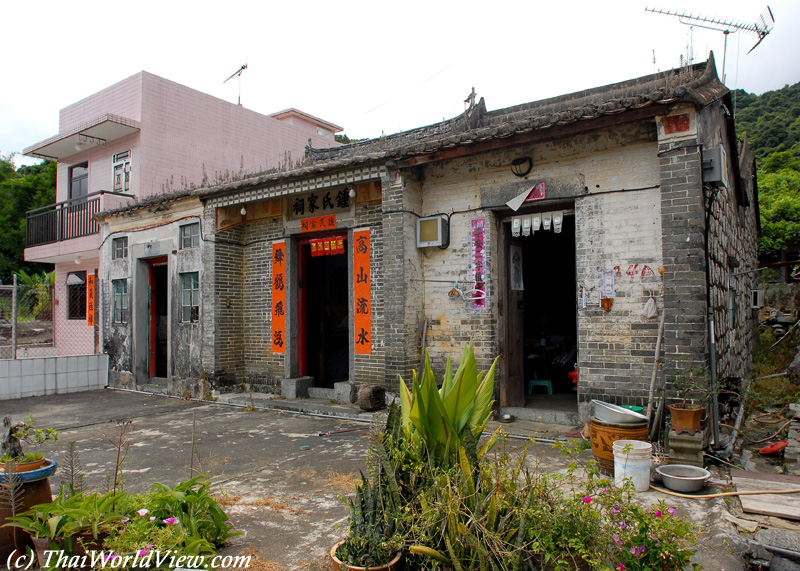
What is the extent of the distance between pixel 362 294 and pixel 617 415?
15.7 feet

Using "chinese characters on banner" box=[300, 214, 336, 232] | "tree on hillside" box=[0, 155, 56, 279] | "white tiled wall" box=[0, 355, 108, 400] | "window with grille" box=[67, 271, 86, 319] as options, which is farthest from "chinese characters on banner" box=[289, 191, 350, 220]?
"tree on hillside" box=[0, 155, 56, 279]

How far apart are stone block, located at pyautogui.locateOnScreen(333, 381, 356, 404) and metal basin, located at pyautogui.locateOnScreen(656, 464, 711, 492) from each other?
201 inches

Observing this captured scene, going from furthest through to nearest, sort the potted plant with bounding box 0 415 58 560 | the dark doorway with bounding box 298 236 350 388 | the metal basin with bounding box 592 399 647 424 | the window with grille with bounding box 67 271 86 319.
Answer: the window with grille with bounding box 67 271 86 319 < the dark doorway with bounding box 298 236 350 388 < the metal basin with bounding box 592 399 647 424 < the potted plant with bounding box 0 415 58 560

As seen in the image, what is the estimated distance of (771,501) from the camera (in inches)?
→ 155

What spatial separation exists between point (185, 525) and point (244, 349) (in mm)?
7517

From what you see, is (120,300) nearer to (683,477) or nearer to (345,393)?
(345,393)

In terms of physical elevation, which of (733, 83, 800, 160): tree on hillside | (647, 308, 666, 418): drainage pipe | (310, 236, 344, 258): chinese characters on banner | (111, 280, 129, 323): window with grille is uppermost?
(733, 83, 800, 160): tree on hillside

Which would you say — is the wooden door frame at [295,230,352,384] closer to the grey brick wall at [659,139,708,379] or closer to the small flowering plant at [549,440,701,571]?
the grey brick wall at [659,139,708,379]

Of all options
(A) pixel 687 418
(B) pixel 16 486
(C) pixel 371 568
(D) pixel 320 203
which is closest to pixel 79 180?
(D) pixel 320 203

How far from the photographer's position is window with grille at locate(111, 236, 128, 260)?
12.0m

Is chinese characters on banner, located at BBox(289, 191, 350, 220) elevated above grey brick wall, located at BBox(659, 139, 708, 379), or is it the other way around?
chinese characters on banner, located at BBox(289, 191, 350, 220)

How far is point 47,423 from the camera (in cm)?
801

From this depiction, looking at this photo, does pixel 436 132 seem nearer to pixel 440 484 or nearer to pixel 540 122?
pixel 540 122

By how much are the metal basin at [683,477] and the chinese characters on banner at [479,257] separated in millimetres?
3431
